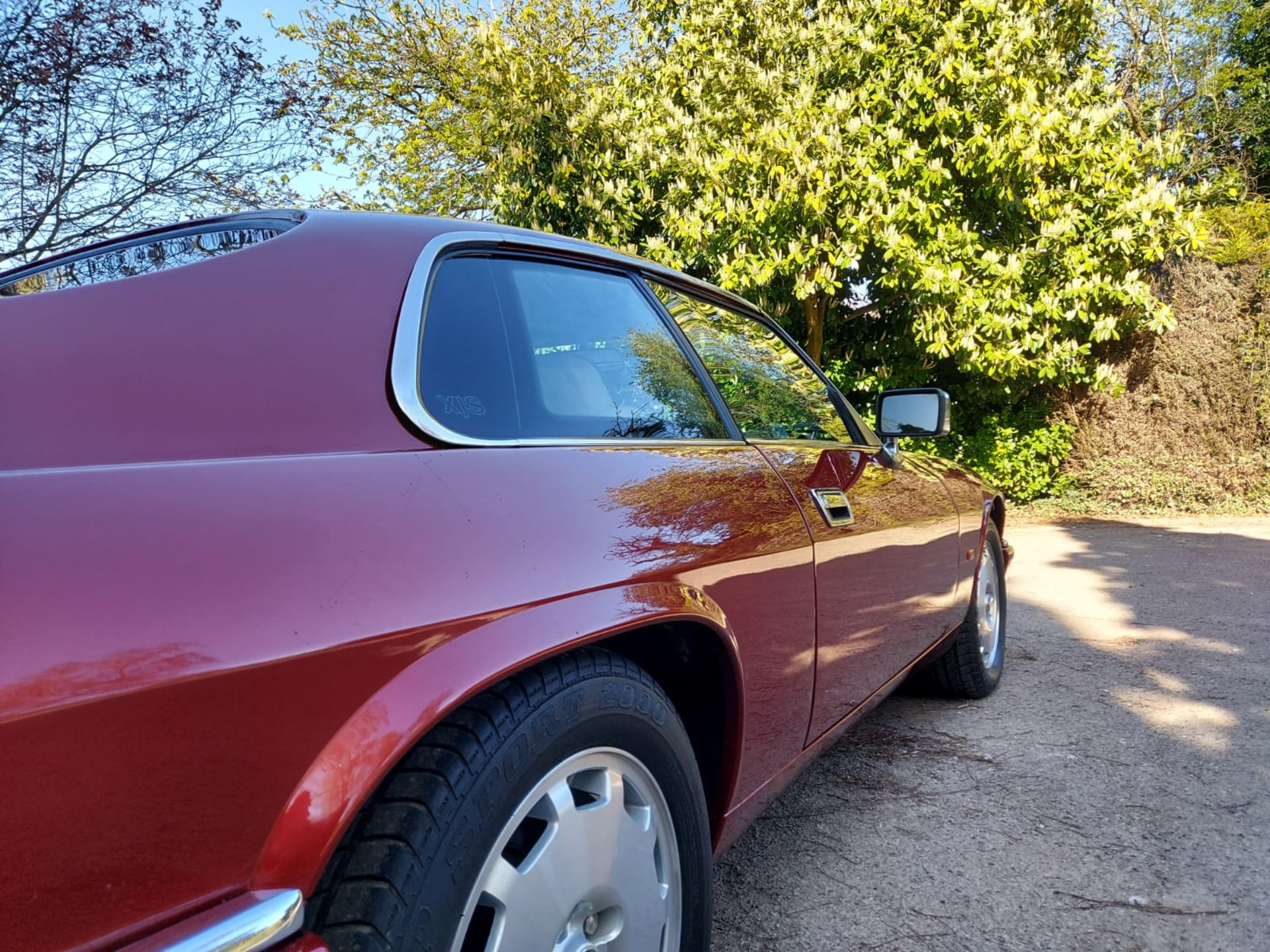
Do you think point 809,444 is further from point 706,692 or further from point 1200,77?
point 1200,77

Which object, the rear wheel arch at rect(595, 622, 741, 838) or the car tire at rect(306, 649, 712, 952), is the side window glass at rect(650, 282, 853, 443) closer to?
the rear wheel arch at rect(595, 622, 741, 838)

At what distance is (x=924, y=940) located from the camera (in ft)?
6.32

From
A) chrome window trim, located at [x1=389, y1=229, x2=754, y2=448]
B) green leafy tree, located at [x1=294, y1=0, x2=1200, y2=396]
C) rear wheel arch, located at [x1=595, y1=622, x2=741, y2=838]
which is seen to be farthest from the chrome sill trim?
green leafy tree, located at [x1=294, y1=0, x2=1200, y2=396]

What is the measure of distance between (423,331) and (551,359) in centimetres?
40

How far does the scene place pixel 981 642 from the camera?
3.60 meters

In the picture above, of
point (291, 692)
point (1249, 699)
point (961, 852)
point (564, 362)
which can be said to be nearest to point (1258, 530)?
point (1249, 699)

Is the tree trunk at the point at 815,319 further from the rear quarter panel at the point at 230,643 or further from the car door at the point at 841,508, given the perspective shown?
the rear quarter panel at the point at 230,643

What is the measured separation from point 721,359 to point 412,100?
15793 mm

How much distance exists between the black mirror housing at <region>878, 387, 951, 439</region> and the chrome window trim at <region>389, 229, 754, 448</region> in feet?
4.08

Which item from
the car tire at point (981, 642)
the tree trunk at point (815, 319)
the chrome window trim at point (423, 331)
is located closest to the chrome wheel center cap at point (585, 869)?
the chrome window trim at point (423, 331)

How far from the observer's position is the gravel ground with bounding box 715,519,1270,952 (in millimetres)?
1984

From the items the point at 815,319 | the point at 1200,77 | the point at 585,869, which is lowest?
the point at 585,869

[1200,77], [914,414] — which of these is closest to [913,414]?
[914,414]

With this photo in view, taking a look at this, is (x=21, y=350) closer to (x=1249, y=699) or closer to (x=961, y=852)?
(x=961, y=852)
